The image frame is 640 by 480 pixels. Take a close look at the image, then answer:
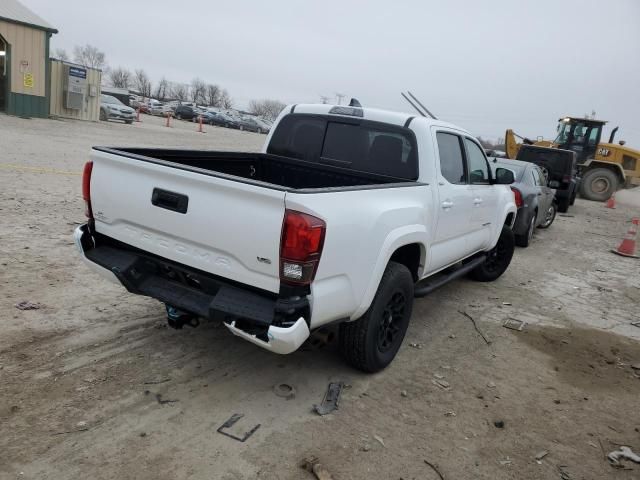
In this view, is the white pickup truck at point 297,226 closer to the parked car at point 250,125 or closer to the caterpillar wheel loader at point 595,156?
the caterpillar wheel loader at point 595,156

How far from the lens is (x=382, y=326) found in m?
3.82

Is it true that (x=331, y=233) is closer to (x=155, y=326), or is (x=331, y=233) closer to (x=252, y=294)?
(x=252, y=294)

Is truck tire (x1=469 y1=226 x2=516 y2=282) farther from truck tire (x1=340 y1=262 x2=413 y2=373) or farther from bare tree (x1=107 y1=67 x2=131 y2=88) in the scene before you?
bare tree (x1=107 y1=67 x2=131 y2=88)

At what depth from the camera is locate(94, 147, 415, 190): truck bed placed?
4.29 metres

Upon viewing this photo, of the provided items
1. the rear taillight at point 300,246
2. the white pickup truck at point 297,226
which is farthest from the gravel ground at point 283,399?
the rear taillight at point 300,246

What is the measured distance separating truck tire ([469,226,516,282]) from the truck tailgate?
4.55 meters

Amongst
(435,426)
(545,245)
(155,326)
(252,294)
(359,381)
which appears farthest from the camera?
(545,245)

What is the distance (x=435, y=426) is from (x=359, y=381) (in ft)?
2.19

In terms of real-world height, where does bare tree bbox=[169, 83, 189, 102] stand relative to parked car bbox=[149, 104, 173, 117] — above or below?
above

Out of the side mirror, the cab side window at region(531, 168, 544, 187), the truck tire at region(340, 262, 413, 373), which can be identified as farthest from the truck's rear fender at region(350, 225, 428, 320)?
the cab side window at region(531, 168, 544, 187)

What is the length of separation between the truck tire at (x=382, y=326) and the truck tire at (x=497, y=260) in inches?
121

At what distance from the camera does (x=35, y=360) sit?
351 cm

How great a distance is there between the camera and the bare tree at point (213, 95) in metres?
99.5

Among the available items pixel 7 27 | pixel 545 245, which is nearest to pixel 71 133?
pixel 7 27
